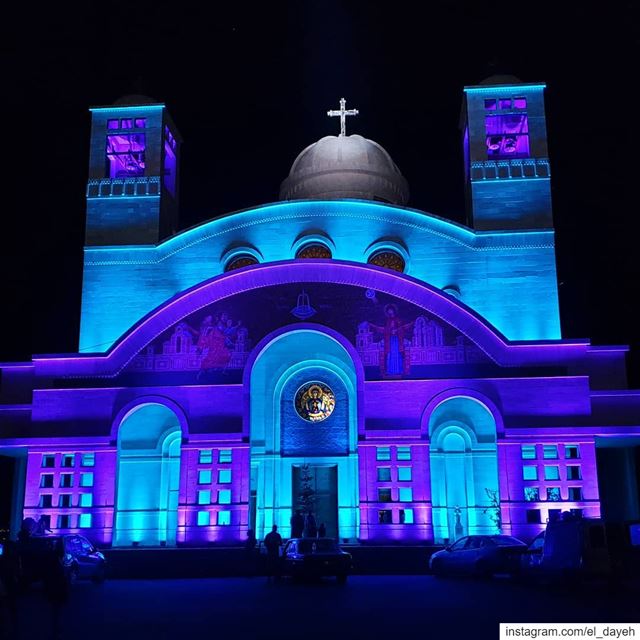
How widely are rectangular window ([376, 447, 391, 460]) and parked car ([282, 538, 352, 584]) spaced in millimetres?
5448

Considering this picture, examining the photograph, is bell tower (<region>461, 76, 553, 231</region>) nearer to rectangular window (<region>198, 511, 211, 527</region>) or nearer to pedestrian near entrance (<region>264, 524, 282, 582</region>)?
rectangular window (<region>198, 511, 211, 527</region>)

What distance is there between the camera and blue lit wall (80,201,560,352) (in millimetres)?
30094

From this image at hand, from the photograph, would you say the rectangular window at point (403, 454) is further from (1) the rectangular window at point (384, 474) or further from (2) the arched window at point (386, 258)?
(2) the arched window at point (386, 258)

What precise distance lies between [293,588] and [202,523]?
7388 millimetres

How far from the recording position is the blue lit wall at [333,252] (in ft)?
98.7

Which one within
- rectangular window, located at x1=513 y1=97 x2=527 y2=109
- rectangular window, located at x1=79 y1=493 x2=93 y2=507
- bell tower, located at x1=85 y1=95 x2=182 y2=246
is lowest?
rectangular window, located at x1=79 y1=493 x2=93 y2=507

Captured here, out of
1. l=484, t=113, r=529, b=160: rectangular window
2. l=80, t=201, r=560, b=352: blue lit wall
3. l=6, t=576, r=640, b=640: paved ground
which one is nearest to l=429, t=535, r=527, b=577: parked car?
l=6, t=576, r=640, b=640: paved ground

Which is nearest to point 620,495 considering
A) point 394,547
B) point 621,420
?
point 621,420

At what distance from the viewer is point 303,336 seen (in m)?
27.5

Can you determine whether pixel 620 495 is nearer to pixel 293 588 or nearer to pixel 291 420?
pixel 291 420

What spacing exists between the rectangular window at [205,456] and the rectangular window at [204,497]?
0.85 m

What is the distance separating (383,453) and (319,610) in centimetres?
1173

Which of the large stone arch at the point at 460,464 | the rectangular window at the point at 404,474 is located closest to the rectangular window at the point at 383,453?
the rectangular window at the point at 404,474

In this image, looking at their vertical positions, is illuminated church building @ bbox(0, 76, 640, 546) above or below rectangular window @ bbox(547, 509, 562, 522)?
above
